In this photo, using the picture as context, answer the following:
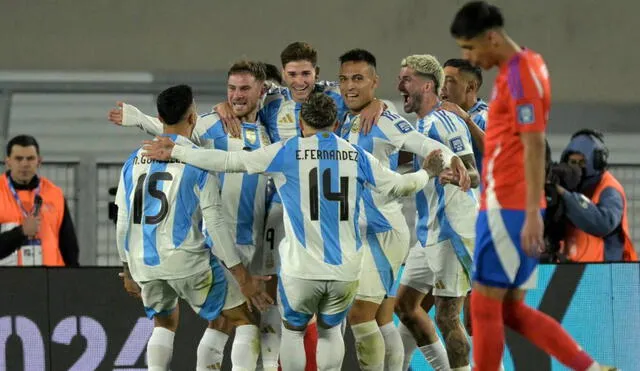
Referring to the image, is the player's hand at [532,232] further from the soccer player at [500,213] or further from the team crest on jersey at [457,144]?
the team crest on jersey at [457,144]

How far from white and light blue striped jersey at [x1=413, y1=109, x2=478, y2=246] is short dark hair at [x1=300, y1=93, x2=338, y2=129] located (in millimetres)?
963

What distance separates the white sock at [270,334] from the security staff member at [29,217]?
86.4 inches

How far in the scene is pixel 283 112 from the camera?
8.11 metres

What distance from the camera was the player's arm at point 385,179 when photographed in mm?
7199

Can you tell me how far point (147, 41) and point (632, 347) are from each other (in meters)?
6.34

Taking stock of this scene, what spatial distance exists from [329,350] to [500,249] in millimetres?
1565

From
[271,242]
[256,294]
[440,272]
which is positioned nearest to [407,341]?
[440,272]

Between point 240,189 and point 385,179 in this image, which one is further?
point 240,189

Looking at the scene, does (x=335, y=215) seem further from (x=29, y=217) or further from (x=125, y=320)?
(x=29, y=217)

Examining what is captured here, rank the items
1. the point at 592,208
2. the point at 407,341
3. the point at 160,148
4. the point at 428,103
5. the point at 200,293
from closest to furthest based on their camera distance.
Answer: the point at 160,148 → the point at 200,293 → the point at 428,103 → the point at 407,341 → the point at 592,208

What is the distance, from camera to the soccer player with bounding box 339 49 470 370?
25.2 ft

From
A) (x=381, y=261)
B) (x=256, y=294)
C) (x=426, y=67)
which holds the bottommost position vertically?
(x=256, y=294)

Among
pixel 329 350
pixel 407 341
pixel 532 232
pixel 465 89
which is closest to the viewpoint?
pixel 532 232

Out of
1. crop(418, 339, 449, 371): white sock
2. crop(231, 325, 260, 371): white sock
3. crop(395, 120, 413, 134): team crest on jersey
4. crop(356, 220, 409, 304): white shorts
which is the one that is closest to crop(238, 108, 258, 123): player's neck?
crop(395, 120, 413, 134): team crest on jersey
